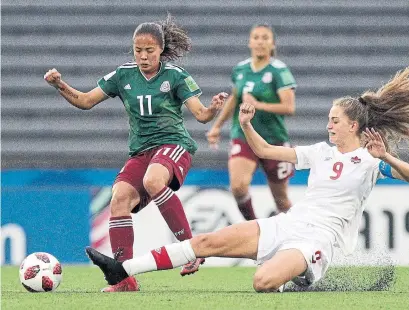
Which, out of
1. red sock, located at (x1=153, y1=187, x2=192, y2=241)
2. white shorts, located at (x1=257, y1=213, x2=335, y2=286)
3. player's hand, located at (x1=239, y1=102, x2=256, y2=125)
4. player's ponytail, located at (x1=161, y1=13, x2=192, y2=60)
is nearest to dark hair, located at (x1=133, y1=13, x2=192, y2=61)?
player's ponytail, located at (x1=161, y1=13, x2=192, y2=60)

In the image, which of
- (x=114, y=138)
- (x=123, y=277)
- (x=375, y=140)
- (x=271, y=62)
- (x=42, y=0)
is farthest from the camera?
(x=42, y=0)

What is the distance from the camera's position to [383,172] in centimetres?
594

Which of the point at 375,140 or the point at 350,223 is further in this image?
the point at 350,223

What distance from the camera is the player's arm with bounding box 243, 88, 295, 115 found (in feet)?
27.3

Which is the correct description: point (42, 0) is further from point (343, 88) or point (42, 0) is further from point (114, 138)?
point (343, 88)

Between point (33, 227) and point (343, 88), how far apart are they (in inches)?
151

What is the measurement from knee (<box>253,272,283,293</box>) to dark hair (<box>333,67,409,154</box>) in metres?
0.97

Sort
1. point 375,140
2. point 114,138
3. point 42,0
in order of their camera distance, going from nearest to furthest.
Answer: point 375,140 → point 114,138 → point 42,0

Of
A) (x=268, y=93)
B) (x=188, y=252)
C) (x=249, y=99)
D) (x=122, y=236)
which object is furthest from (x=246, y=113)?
(x=268, y=93)

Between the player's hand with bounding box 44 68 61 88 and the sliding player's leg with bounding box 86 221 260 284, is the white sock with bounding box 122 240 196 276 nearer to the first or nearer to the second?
the sliding player's leg with bounding box 86 221 260 284

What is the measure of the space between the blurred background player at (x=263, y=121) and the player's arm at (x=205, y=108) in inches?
73.0

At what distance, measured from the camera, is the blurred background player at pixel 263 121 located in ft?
28.0

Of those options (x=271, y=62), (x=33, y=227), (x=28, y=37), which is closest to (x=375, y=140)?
(x=271, y=62)

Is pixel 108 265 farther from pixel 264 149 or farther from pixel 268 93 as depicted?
pixel 268 93
